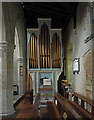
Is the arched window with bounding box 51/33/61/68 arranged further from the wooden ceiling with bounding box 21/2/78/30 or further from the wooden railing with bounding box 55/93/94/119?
the wooden railing with bounding box 55/93/94/119

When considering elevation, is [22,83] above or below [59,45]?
below

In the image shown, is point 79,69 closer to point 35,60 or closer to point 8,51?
point 8,51

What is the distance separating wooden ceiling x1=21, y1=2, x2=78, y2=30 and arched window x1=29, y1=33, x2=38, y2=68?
1311 mm

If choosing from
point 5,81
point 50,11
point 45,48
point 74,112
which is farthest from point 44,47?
point 74,112

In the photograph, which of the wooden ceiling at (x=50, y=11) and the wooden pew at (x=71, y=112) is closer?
the wooden pew at (x=71, y=112)

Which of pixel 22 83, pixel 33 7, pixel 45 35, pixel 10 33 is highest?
pixel 33 7

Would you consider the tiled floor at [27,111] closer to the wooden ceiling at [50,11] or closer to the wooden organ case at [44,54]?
the wooden organ case at [44,54]

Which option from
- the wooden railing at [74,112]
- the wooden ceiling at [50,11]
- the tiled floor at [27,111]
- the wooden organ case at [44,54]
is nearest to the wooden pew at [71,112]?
the wooden railing at [74,112]

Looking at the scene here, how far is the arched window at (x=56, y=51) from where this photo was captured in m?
10.4

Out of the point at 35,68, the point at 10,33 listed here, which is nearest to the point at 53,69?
the point at 35,68

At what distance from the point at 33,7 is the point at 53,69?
336 centimetres

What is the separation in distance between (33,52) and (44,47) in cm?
66

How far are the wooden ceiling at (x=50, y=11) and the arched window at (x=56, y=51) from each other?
1237 mm

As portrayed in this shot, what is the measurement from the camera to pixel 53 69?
1034 centimetres
